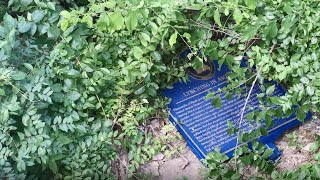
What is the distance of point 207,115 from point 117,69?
0.62 m

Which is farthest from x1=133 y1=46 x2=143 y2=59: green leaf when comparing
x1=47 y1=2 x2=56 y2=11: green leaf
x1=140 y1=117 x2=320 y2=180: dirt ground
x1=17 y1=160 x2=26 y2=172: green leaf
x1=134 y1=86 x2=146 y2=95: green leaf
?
x1=17 y1=160 x2=26 y2=172: green leaf

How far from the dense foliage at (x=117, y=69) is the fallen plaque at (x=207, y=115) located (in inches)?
5.2

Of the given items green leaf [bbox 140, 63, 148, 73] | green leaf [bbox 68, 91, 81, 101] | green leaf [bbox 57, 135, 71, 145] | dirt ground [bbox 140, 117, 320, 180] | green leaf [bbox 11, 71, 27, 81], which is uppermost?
green leaf [bbox 11, 71, 27, 81]

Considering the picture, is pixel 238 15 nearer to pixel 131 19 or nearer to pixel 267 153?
pixel 131 19

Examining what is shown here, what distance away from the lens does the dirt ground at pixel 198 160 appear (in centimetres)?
303

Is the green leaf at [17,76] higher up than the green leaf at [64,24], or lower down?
lower down

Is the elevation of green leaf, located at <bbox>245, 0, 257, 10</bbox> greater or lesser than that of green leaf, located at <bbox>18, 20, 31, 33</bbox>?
greater

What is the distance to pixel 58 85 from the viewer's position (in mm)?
2793

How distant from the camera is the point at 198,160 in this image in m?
3.09

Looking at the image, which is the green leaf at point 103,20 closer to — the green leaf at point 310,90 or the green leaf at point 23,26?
the green leaf at point 23,26

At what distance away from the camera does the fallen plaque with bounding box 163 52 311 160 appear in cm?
309

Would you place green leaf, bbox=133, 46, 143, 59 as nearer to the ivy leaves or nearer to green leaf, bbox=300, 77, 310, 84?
the ivy leaves

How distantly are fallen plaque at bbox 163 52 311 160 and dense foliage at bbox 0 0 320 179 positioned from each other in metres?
0.13

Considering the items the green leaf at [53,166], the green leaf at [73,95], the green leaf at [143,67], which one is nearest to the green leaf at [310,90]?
the green leaf at [143,67]
